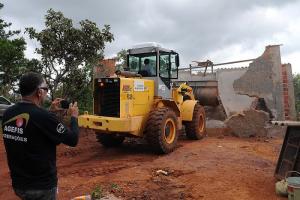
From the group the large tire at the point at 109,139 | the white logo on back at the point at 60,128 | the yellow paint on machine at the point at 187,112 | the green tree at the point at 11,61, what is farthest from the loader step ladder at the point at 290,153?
the green tree at the point at 11,61

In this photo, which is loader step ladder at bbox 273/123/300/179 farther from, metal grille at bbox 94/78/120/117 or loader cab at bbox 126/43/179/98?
loader cab at bbox 126/43/179/98

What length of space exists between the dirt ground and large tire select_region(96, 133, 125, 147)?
0.69 feet

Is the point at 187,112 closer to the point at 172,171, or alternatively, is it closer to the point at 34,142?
the point at 172,171

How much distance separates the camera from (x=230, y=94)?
15297 mm

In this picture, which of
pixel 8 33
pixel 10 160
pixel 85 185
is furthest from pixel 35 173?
pixel 8 33

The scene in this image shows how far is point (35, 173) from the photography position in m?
3.08

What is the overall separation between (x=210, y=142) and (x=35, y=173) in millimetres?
8933

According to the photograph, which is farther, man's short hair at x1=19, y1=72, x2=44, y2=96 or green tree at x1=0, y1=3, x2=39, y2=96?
green tree at x1=0, y1=3, x2=39, y2=96

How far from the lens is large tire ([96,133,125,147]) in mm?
10656

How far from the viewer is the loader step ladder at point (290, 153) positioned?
631cm

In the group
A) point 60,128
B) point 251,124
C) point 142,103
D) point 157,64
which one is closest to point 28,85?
point 60,128

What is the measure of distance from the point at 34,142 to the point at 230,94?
12979 millimetres

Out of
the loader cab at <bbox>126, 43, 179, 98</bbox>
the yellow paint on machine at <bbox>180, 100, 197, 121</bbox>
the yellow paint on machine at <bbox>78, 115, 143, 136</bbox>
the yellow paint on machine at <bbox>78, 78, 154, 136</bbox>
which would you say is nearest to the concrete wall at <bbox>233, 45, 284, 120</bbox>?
the yellow paint on machine at <bbox>180, 100, 197, 121</bbox>

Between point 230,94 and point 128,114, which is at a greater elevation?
point 230,94
